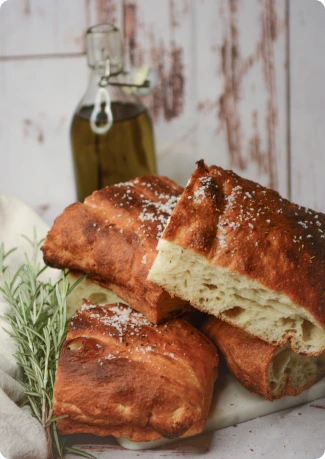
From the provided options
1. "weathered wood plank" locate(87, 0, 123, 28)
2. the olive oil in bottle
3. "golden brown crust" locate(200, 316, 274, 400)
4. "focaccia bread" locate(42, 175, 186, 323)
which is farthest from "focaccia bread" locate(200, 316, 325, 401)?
"weathered wood plank" locate(87, 0, 123, 28)

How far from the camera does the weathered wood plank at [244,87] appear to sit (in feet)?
8.44

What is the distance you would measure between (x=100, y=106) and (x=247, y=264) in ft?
3.49

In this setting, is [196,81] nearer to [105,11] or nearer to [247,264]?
[105,11]

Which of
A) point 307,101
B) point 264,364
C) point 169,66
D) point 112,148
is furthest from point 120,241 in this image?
point 307,101

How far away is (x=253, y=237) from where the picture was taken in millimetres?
1308

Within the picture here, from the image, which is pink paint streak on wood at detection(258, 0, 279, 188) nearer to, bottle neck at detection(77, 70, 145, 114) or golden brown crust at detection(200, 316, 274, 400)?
bottle neck at detection(77, 70, 145, 114)

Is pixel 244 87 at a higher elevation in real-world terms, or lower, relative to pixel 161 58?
lower

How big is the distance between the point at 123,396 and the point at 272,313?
355 mm

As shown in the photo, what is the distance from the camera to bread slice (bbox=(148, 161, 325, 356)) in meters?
1.28

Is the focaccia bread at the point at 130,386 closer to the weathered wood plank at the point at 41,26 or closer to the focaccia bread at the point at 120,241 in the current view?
the focaccia bread at the point at 120,241

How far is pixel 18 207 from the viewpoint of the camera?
6.51ft

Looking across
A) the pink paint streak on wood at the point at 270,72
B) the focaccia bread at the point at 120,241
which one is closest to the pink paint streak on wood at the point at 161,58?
the pink paint streak on wood at the point at 270,72

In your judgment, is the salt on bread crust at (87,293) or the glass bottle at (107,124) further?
the glass bottle at (107,124)

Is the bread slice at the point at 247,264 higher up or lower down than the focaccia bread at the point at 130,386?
higher up
